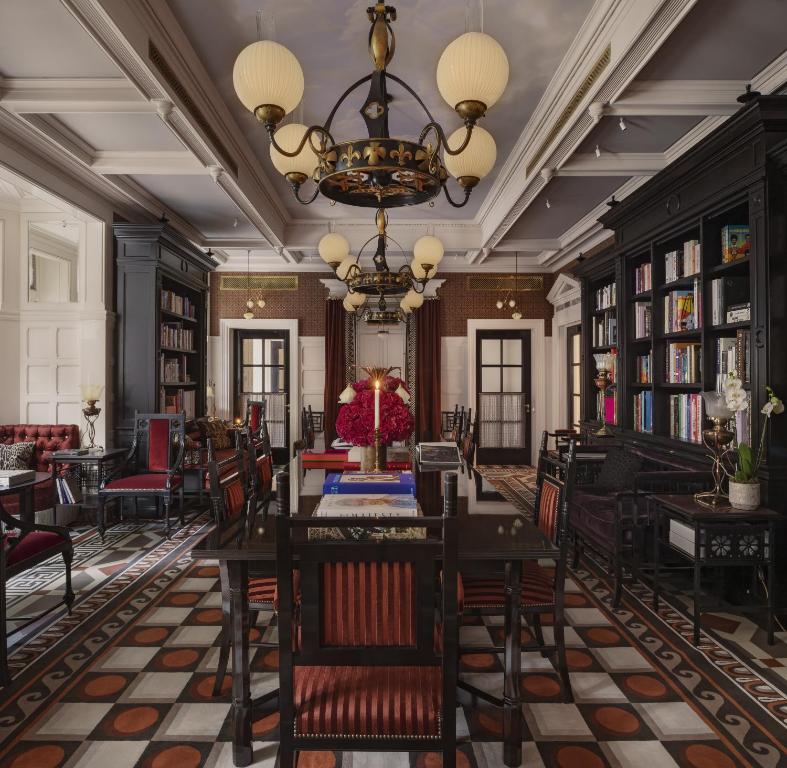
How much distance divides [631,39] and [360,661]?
2913mm

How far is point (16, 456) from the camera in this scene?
196 inches

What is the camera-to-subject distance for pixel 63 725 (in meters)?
2.16

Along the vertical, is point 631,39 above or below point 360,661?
above

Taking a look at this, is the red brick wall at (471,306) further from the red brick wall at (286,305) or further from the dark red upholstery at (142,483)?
the dark red upholstery at (142,483)

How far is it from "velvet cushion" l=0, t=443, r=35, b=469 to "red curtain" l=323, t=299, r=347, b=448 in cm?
417

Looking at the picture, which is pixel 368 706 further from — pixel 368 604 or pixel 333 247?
pixel 333 247

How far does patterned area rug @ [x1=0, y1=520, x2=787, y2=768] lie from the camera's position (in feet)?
6.51

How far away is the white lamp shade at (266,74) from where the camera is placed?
194 cm

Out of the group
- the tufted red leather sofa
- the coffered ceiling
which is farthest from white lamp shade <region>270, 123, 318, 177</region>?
the tufted red leather sofa

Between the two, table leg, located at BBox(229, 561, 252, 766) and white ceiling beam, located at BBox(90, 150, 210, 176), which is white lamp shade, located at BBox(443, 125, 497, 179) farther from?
white ceiling beam, located at BBox(90, 150, 210, 176)

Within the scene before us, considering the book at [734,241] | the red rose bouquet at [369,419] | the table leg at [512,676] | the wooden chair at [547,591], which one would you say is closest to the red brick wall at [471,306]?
the book at [734,241]

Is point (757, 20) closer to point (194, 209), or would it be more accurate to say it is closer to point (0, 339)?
point (194, 209)

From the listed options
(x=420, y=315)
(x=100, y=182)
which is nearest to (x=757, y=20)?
(x=100, y=182)

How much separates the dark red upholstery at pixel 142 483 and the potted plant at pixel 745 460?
427 cm
